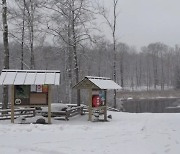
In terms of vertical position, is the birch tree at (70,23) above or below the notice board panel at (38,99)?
above

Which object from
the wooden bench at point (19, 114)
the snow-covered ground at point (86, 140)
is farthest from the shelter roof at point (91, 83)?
the snow-covered ground at point (86, 140)

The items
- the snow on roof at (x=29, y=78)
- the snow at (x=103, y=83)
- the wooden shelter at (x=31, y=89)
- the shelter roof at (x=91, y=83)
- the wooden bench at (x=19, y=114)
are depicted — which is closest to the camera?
the snow on roof at (x=29, y=78)

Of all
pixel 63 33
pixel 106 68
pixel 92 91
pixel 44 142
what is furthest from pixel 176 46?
pixel 44 142

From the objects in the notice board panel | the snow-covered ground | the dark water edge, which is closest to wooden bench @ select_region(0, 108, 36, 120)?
the notice board panel

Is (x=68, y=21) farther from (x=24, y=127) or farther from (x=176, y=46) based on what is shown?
(x=176, y=46)

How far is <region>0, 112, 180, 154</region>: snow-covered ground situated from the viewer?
9836 millimetres

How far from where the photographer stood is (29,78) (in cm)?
1661

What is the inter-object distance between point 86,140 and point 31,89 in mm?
6628

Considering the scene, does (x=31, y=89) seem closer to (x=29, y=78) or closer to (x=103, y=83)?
(x=29, y=78)

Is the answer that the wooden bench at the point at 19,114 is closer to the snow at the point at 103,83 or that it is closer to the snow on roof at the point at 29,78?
the snow on roof at the point at 29,78

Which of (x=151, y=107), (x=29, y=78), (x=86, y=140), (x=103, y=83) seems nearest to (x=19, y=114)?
(x=29, y=78)

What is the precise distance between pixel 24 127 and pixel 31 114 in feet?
15.9

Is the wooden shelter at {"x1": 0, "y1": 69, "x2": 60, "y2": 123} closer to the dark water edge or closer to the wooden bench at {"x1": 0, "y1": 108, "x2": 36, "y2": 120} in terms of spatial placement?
the wooden bench at {"x1": 0, "y1": 108, "x2": 36, "y2": 120}

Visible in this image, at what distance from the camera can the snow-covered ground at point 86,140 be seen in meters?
9.84
